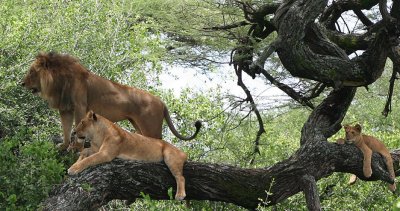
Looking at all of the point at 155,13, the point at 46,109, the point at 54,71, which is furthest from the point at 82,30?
the point at 155,13

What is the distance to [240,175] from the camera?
7.24m

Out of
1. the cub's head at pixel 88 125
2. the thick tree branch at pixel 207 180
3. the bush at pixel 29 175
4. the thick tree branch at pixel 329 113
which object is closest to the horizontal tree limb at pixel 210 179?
the thick tree branch at pixel 207 180

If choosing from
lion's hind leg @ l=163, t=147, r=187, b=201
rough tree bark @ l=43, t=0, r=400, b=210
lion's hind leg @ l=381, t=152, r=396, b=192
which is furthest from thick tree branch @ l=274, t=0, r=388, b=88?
lion's hind leg @ l=163, t=147, r=187, b=201

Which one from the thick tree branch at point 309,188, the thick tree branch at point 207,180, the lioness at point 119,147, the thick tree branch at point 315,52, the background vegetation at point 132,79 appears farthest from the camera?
the background vegetation at point 132,79

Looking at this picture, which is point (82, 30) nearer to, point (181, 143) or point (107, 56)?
point (107, 56)

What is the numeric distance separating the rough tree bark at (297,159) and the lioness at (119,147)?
77 millimetres

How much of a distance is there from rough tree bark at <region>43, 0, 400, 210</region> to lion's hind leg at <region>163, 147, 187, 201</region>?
2.8 inches

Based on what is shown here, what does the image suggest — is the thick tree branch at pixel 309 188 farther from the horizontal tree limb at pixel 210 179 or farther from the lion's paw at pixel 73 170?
the lion's paw at pixel 73 170

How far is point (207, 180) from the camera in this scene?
7.00m

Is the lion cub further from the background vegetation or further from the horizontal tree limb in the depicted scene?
the background vegetation

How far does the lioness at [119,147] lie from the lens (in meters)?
6.61

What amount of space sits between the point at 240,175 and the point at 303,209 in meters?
1.60

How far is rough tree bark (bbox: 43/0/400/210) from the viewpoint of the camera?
6.61m

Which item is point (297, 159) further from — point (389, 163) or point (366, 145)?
point (389, 163)
